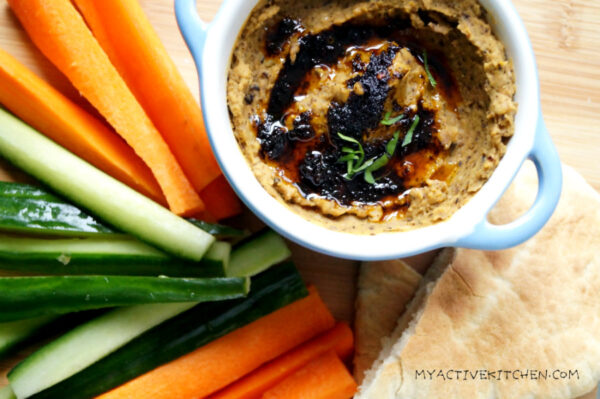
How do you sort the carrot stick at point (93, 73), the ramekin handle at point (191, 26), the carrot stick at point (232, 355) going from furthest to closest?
the carrot stick at point (232, 355), the carrot stick at point (93, 73), the ramekin handle at point (191, 26)

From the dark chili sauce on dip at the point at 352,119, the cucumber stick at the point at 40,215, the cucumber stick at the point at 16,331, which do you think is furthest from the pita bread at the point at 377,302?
the cucumber stick at the point at 16,331

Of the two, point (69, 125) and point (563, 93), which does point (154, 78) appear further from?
point (563, 93)

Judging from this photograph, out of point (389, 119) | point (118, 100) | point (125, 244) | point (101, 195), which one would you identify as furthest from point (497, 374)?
point (118, 100)

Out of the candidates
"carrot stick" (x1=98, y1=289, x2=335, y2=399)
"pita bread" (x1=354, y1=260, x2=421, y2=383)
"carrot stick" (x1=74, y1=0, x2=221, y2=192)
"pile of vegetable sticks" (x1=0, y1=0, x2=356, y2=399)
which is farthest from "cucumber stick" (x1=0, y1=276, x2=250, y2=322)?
"pita bread" (x1=354, y1=260, x2=421, y2=383)

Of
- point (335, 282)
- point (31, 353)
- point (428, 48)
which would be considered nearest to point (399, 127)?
point (428, 48)

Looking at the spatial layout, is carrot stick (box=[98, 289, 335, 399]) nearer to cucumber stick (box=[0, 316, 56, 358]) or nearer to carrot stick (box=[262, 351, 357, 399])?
carrot stick (box=[262, 351, 357, 399])

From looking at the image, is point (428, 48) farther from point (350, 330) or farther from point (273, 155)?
point (350, 330)

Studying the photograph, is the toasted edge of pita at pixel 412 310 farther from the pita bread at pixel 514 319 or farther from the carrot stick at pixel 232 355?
the carrot stick at pixel 232 355
